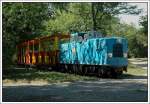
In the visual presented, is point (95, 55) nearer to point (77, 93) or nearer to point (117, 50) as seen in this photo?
point (117, 50)

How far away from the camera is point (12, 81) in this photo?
2227 cm

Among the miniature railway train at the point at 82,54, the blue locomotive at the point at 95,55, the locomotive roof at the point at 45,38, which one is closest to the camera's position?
the blue locomotive at the point at 95,55

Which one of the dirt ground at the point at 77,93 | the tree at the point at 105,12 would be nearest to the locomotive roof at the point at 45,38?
the tree at the point at 105,12

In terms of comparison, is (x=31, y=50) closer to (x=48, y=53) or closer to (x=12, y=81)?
(x=48, y=53)

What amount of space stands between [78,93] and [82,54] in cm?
1161

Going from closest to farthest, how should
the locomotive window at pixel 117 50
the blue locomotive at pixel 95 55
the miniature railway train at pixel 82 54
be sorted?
the blue locomotive at pixel 95 55 → the miniature railway train at pixel 82 54 → the locomotive window at pixel 117 50

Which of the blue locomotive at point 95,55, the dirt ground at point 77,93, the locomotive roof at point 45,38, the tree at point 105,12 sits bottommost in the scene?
the dirt ground at point 77,93

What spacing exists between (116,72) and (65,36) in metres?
8.39

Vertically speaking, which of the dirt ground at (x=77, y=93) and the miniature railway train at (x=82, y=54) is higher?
the miniature railway train at (x=82, y=54)

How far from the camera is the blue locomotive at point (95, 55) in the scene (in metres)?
25.4

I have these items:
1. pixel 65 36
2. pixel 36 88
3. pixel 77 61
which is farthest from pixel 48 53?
pixel 36 88

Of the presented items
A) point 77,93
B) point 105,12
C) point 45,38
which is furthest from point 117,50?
point 105,12

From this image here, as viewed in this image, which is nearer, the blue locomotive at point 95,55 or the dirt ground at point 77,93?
the dirt ground at point 77,93

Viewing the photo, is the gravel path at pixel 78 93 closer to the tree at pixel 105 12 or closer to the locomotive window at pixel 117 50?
the locomotive window at pixel 117 50
